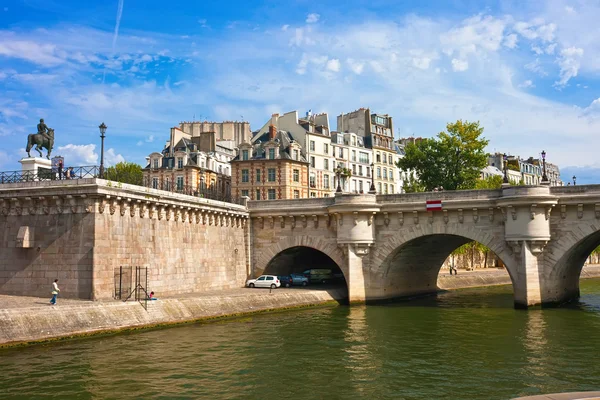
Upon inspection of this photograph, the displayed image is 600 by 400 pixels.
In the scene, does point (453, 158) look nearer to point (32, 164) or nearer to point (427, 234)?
point (427, 234)

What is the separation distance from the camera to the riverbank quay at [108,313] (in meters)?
23.3

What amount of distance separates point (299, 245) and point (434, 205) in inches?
422

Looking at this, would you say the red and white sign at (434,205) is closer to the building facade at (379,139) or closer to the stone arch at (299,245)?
the stone arch at (299,245)

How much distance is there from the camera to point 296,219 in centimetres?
4384

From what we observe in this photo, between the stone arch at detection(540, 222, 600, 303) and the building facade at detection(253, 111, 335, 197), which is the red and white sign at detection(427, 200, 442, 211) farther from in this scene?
the building facade at detection(253, 111, 335, 197)

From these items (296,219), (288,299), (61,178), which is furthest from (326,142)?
(61,178)

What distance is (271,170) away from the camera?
66.8 meters

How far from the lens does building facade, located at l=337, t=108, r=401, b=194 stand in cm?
8050

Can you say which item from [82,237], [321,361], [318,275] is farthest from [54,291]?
[318,275]

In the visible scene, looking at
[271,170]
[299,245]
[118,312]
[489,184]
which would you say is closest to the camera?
[118,312]

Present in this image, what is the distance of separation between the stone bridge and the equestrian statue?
16177 millimetres

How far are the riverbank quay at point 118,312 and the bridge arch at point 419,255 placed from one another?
14.5 feet

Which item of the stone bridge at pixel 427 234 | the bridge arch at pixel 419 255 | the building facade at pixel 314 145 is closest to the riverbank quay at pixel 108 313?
the stone bridge at pixel 427 234

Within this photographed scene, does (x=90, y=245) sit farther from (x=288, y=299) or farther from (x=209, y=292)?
(x=288, y=299)
